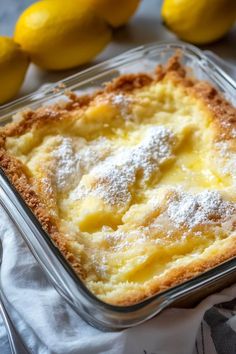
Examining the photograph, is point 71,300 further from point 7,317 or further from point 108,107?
point 108,107

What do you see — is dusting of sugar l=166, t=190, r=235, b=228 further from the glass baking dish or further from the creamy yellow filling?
the glass baking dish

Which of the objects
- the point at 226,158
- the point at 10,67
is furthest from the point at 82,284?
the point at 10,67

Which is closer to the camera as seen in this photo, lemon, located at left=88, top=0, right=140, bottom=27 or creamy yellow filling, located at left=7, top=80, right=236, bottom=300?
creamy yellow filling, located at left=7, top=80, right=236, bottom=300

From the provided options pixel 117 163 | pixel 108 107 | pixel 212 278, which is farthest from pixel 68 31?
pixel 212 278

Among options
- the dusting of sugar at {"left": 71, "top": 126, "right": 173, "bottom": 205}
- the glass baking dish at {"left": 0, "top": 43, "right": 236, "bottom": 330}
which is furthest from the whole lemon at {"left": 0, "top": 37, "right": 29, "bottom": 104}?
the dusting of sugar at {"left": 71, "top": 126, "right": 173, "bottom": 205}

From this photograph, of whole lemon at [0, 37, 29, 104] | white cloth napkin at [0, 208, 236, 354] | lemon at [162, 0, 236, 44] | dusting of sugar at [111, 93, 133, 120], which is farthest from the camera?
lemon at [162, 0, 236, 44]

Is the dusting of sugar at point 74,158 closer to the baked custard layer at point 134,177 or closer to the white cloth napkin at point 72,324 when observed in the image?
the baked custard layer at point 134,177

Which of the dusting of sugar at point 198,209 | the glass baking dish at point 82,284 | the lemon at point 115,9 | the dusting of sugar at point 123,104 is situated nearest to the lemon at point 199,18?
the lemon at point 115,9

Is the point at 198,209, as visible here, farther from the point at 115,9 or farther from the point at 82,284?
the point at 115,9
